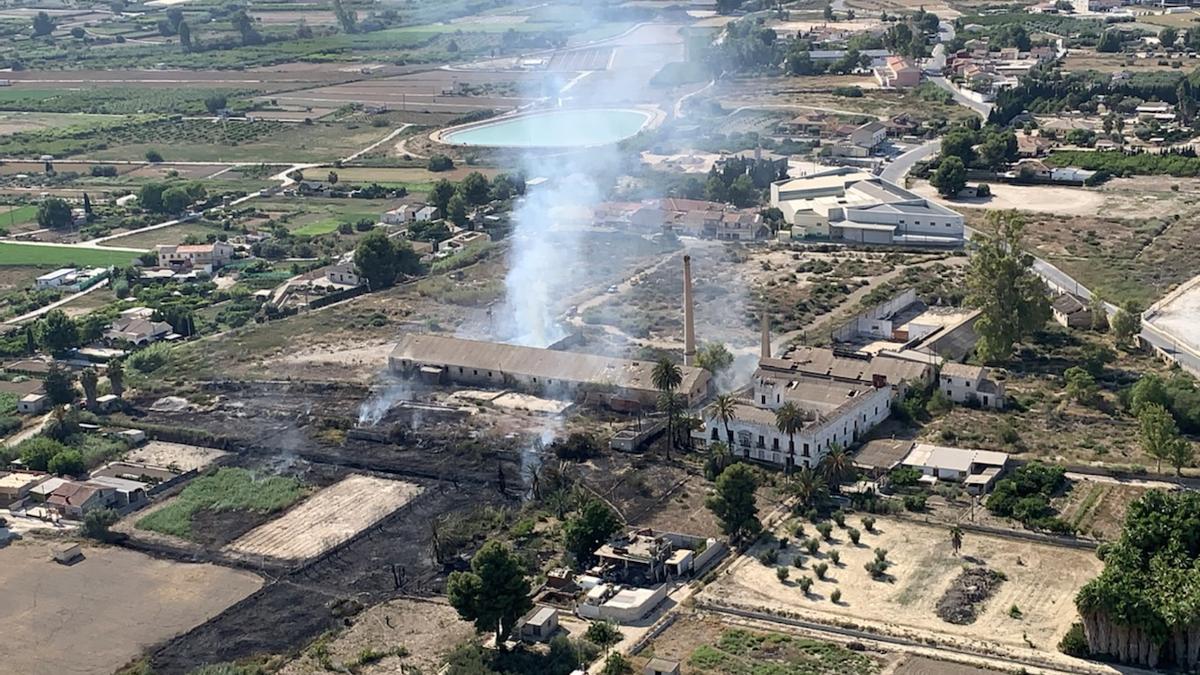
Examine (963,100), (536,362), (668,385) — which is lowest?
(963,100)

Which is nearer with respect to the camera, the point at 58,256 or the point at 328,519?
the point at 328,519

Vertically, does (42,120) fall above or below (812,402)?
below

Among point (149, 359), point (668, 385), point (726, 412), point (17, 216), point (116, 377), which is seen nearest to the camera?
point (726, 412)

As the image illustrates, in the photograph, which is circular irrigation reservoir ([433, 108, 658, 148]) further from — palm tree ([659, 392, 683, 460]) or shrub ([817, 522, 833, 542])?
shrub ([817, 522, 833, 542])

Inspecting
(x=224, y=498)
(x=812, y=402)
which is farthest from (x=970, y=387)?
(x=224, y=498)

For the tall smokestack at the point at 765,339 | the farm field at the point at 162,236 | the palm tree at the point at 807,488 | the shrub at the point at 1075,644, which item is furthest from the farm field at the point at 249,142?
the shrub at the point at 1075,644

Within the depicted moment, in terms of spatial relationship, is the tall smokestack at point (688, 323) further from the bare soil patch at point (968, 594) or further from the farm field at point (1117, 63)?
the farm field at point (1117, 63)

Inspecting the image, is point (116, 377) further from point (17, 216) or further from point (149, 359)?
point (17, 216)

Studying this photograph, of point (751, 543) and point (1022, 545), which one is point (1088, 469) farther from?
point (751, 543)
